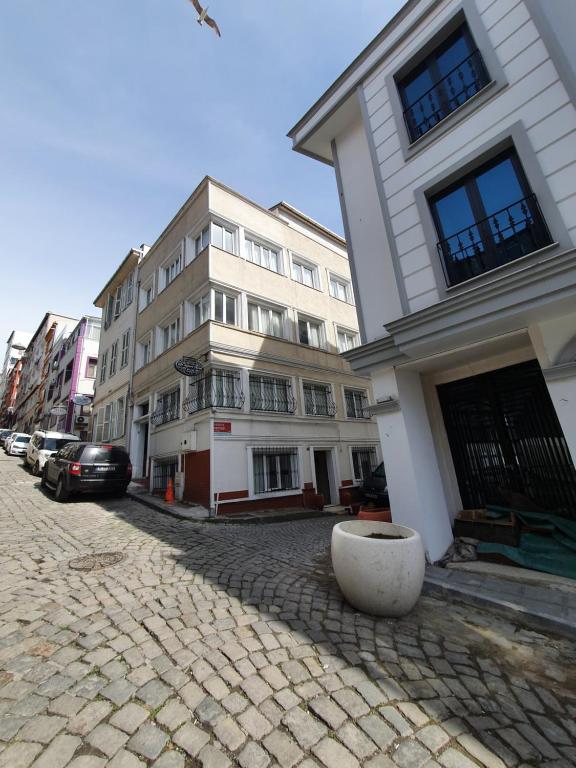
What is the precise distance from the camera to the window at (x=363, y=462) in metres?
14.9

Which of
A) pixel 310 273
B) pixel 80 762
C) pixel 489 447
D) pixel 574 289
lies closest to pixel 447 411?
pixel 489 447

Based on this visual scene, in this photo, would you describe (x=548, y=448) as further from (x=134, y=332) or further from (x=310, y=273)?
(x=134, y=332)

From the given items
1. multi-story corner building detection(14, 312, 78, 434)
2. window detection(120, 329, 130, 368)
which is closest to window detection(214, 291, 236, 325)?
window detection(120, 329, 130, 368)

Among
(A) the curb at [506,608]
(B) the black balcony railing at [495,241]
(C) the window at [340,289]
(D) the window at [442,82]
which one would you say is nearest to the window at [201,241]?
(C) the window at [340,289]

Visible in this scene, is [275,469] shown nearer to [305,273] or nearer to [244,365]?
[244,365]

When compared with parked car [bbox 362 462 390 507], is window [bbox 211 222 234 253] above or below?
above

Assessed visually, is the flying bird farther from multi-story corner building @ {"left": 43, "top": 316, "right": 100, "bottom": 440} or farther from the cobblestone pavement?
multi-story corner building @ {"left": 43, "top": 316, "right": 100, "bottom": 440}

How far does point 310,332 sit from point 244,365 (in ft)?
16.0

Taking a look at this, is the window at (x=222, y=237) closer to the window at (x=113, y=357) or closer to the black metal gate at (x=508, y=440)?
the window at (x=113, y=357)

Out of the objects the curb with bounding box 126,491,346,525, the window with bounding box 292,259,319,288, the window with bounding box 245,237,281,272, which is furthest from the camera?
the window with bounding box 292,259,319,288

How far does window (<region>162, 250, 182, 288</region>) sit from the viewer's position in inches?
588

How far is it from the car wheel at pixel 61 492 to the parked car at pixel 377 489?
368 inches

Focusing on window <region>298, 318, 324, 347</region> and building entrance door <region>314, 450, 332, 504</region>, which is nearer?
building entrance door <region>314, 450, 332, 504</region>

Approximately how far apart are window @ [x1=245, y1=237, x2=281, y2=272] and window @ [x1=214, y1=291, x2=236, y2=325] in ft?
7.72
